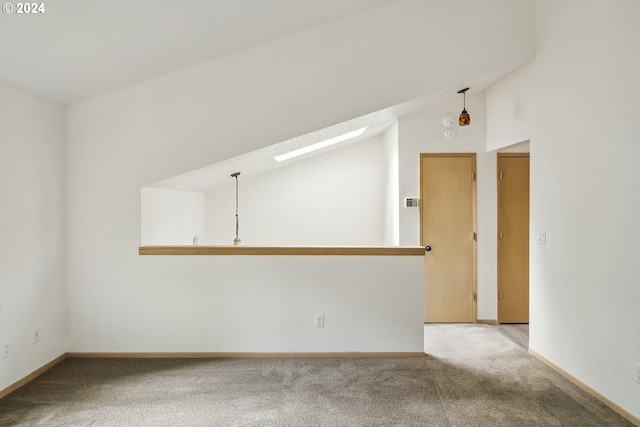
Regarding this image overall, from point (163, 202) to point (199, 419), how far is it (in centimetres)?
232

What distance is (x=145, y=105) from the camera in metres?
3.71

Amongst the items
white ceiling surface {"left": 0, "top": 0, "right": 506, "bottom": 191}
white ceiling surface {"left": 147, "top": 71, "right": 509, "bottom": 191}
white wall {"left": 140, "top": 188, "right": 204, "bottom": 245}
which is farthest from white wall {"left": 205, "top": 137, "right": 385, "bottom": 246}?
white ceiling surface {"left": 0, "top": 0, "right": 506, "bottom": 191}

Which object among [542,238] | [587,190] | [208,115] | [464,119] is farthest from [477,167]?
[208,115]

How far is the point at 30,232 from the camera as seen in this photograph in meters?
3.26

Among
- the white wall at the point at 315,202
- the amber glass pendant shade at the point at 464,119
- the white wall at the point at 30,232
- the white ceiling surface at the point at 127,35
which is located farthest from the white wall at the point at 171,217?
the amber glass pendant shade at the point at 464,119

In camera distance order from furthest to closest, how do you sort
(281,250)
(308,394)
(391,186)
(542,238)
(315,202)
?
(315,202)
(391,186)
(281,250)
(542,238)
(308,394)

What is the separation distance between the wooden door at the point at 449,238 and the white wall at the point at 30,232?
3713 mm

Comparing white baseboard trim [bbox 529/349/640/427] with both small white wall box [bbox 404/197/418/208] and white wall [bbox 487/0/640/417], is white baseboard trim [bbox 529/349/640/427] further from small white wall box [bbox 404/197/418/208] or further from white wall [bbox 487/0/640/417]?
small white wall box [bbox 404/197/418/208]

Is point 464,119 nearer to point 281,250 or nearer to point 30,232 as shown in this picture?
point 281,250

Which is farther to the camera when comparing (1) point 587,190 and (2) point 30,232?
(2) point 30,232

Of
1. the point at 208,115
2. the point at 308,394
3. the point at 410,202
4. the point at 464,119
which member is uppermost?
the point at 464,119

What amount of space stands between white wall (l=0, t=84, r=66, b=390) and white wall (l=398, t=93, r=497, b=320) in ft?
11.4

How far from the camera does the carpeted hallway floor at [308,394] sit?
2.66m

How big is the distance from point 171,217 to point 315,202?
2083 millimetres
